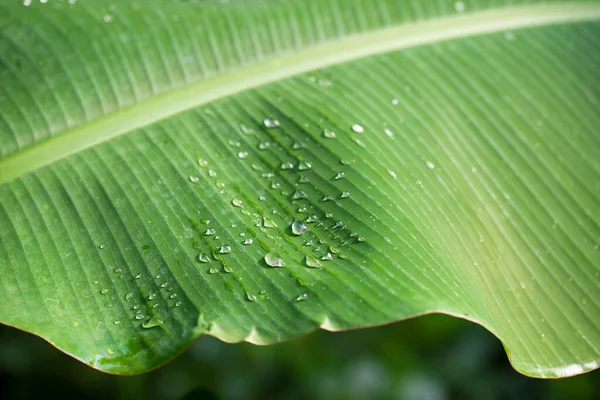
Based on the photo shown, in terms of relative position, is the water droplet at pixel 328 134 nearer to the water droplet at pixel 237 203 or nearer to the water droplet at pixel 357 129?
the water droplet at pixel 357 129

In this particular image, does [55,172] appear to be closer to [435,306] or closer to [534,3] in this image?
[435,306]

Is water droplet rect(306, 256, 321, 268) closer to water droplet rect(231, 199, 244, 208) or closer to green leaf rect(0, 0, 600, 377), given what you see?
green leaf rect(0, 0, 600, 377)

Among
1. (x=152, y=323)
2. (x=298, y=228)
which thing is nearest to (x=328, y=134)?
(x=298, y=228)

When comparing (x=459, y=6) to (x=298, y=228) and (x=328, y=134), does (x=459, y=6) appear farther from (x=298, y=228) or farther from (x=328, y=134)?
(x=298, y=228)

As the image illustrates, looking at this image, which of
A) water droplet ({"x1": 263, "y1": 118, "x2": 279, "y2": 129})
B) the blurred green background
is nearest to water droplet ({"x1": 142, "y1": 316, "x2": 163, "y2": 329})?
water droplet ({"x1": 263, "y1": 118, "x2": 279, "y2": 129})

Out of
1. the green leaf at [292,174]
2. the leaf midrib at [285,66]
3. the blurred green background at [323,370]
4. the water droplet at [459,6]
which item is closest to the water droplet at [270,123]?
the green leaf at [292,174]

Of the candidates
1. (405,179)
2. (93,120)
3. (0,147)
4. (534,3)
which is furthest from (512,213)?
(0,147)
